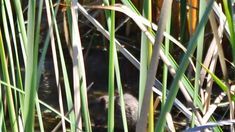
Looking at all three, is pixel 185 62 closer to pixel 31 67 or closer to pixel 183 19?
pixel 31 67

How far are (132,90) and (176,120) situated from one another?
0.37m

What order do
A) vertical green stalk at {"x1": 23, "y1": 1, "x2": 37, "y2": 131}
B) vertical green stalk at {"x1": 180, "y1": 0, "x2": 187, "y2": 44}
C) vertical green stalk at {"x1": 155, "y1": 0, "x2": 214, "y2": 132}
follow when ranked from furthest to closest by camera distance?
vertical green stalk at {"x1": 180, "y1": 0, "x2": 187, "y2": 44} < vertical green stalk at {"x1": 23, "y1": 1, "x2": 37, "y2": 131} < vertical green stalk at {"x1": 155, "y1": 0, "x2": 214, "y2": 132}

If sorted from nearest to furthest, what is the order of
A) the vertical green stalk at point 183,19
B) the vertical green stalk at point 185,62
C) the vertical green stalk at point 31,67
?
the vertical green stalk at point 185,62
the vertical green stalk at point 31,67
the vertical green stalk at point 183,19

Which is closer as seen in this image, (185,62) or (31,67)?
(185,62)

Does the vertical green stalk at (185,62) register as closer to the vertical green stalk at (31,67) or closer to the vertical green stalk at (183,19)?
the vertical green stalk at (31,67)

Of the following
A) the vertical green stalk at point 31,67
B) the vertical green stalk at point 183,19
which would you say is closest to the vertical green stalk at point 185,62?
the vertical green stalk at point 31,67

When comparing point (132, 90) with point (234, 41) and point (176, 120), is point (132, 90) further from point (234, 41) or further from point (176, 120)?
point (234, 41)

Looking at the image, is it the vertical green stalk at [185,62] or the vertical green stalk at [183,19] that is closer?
the vertical green stalk at [185,62]

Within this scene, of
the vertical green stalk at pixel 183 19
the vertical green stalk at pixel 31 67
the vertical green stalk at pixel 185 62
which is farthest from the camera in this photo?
the vertical green stalk at pixel 183 19

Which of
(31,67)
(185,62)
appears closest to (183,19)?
(31,67)

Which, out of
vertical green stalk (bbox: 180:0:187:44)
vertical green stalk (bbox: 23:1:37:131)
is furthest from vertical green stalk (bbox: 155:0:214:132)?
vertical green stalk (bbox: 180:0:187:44)

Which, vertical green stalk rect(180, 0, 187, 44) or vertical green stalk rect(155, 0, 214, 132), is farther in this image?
vertical green stalk rect(180, 0, 187, 44)

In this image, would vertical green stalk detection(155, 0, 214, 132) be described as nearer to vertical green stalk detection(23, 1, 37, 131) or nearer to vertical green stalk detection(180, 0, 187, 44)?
vertical green stalk detection(23, 1, 37, 131)

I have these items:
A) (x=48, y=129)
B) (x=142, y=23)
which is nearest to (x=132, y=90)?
(x=48, y=129)
